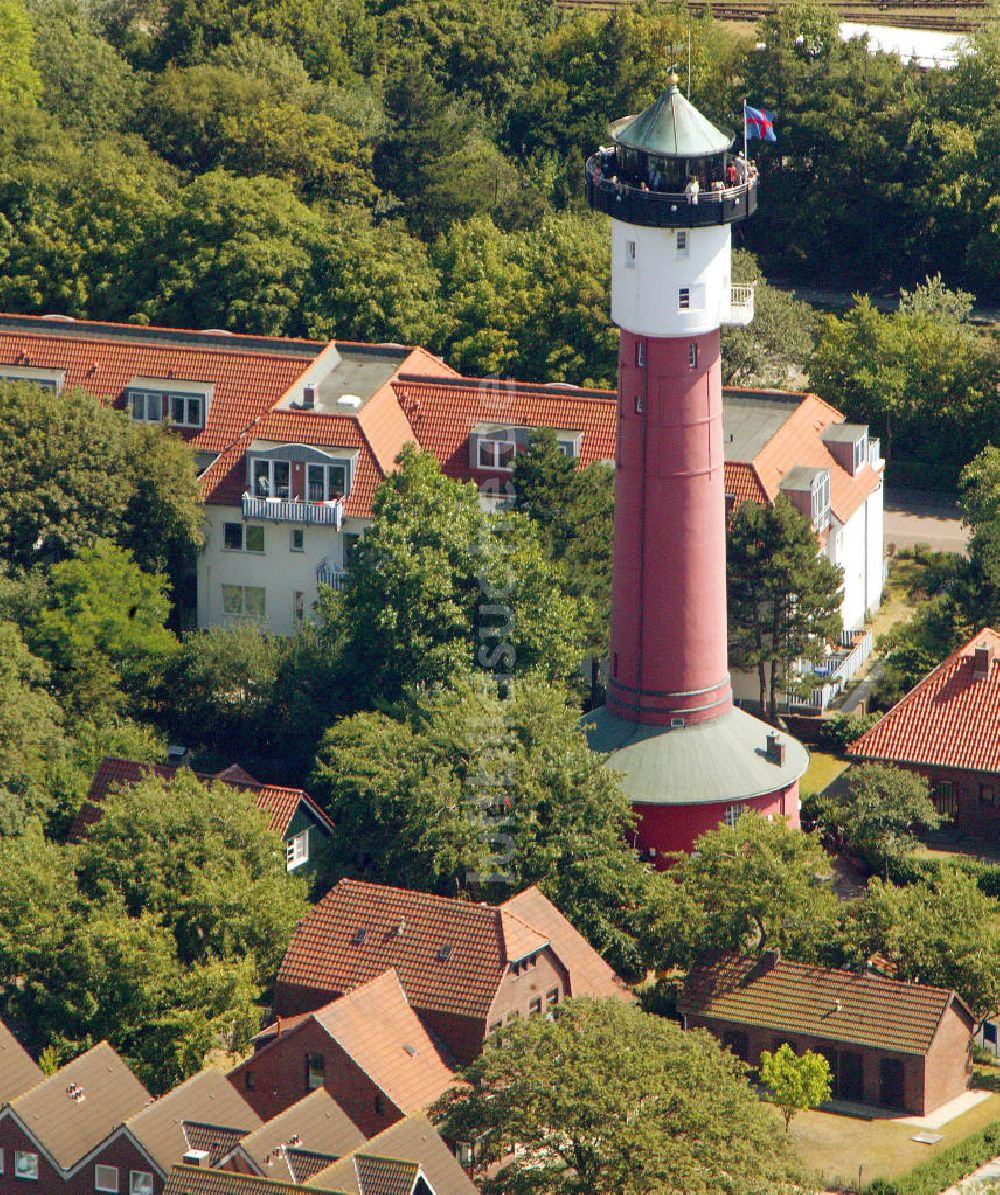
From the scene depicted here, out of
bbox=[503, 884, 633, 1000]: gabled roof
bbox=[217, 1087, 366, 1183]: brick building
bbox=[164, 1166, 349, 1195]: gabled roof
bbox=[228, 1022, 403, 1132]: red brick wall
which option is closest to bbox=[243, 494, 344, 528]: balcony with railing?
bbox=[503, 884, 633, 1000]: gabled roof

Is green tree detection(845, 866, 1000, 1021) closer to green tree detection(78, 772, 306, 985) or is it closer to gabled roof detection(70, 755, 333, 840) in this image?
green tree detection(78, 772, 306, 985)

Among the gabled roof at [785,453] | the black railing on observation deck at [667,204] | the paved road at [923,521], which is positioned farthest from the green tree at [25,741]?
→ the paved road at [923,521]

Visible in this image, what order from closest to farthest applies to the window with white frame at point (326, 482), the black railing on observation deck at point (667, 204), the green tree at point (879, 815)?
the black railing on observation deck at point (667, 204)
the green tree at point (879, 815)
the window with white frame at point (326, 482)

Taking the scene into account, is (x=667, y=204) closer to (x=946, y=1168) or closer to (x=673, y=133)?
(x=673, y=133)

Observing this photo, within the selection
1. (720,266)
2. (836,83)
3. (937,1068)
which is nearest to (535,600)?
(720,266)

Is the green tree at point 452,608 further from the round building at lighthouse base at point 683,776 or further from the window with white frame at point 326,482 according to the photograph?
the window with white frame at point 326,482
